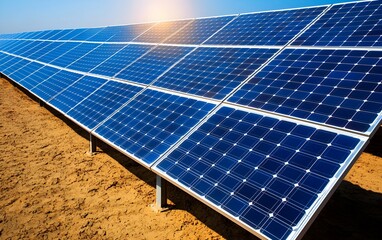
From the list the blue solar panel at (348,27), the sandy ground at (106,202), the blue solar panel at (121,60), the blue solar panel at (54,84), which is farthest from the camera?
the blue solar panel at (54,84)

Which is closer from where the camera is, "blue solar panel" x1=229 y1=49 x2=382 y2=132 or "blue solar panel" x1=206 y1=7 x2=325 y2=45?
"blue solar panel" x1=229 y1=49 x2=382 y2=132

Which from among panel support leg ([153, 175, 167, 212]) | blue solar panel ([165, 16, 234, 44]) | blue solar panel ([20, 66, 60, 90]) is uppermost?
blue solar panel ([165, 16, 234, 44])

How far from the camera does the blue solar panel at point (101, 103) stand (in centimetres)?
1155

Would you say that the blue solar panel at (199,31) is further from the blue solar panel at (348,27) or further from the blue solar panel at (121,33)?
the blue solar panel at (348,27)

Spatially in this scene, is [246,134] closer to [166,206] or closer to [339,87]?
[339,87]

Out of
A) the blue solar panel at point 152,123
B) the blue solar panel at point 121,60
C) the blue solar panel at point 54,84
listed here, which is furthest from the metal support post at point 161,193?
the blue solar panel at point 54,84

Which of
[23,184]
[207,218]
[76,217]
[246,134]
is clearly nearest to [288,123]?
[246,134]

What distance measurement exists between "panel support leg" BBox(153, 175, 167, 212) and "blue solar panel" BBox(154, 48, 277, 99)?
325 centimetres

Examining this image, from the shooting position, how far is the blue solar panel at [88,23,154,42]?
21688mm

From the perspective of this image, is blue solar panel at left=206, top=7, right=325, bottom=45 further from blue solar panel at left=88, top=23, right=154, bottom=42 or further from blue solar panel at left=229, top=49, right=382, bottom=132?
blue solar panel at left=88, top=23, right=154, bottom=42

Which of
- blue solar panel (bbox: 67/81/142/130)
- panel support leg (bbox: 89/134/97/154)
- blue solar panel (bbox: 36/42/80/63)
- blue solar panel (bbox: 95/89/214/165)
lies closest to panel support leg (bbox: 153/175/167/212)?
blue solar panel (bbox: 95/89/214/165)

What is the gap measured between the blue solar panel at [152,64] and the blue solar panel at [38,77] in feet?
26.0

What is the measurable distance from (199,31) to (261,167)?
12684mm

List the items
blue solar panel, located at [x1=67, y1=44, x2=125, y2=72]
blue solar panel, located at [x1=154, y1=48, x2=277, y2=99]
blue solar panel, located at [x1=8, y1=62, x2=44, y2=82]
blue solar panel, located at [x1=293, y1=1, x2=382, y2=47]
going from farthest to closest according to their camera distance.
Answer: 1. blue solar panel, located at [x1=8, y1=62, x2=44, y2=82]
2. blue solar panel, located at [x1=67, y1=44, x2=125, y2=72]
3. blue solar panel, located at [x1=154, y1=48, x2=277, y2=99]
4. blue solar panel, located at [x1=293, y1=1, x2=382, y2=47]
